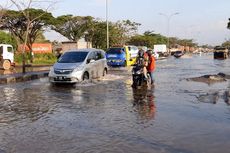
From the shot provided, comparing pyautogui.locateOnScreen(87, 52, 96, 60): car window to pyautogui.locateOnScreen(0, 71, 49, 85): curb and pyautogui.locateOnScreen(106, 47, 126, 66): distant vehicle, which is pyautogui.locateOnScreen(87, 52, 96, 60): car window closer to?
pyautogui.locateOnScreen(0, 71, 49, 85): curb

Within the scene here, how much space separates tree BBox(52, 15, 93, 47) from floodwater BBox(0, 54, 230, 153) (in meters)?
56.9

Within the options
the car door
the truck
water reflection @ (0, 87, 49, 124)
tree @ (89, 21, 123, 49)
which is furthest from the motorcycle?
tree @ (89, 21, 123, 49)

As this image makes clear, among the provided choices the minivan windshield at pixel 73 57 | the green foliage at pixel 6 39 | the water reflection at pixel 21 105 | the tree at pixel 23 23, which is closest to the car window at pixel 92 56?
the minivan windshield at pixel 73 57

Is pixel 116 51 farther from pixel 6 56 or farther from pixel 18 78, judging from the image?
pixel 18 78

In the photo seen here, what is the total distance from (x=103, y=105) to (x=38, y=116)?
2.54m

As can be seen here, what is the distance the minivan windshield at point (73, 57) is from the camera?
20984mm

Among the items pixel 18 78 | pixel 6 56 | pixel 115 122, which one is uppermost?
pixel 6 56

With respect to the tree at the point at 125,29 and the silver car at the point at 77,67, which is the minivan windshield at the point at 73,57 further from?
the tree at the point at 125,29

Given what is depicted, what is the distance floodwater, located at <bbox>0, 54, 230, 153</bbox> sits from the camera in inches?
307

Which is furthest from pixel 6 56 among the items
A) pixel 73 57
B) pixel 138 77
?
pixel 138 77

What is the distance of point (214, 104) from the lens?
43.1 feet

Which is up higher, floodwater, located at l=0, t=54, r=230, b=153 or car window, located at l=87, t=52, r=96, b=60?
car window, located at l=87, t=52, r=96, b=60

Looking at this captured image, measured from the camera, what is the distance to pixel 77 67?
2025 cm

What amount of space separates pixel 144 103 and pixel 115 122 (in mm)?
3532
